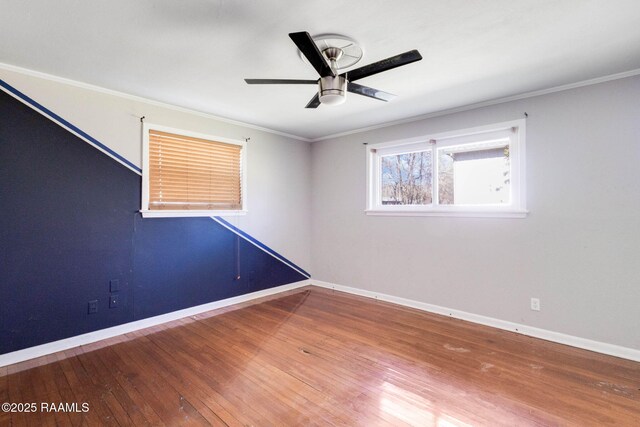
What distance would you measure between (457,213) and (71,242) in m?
4.04

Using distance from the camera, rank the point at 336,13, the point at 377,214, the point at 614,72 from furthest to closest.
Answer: the point at 377,214
the point at 614,72
the point at 336,13

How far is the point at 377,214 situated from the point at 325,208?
101 centimetres

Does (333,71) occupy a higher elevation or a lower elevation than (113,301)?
higher

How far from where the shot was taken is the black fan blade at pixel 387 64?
1.79 m

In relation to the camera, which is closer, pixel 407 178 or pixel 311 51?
pixel 311 51

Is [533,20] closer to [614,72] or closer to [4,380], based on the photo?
[614,72]

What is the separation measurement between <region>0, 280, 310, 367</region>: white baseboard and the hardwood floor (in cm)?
10

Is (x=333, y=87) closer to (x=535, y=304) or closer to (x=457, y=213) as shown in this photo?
(x=457, y=213)

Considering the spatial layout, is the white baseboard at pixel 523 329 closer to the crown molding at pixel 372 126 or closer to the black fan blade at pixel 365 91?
the crown molding at pixel 372 126

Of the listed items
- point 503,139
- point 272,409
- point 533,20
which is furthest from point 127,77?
point 503,139

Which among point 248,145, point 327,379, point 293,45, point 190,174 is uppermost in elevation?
point 293,45

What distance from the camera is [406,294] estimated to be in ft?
13.1

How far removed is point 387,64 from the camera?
189 cm

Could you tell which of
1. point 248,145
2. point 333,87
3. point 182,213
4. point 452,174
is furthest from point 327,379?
point 248,145
